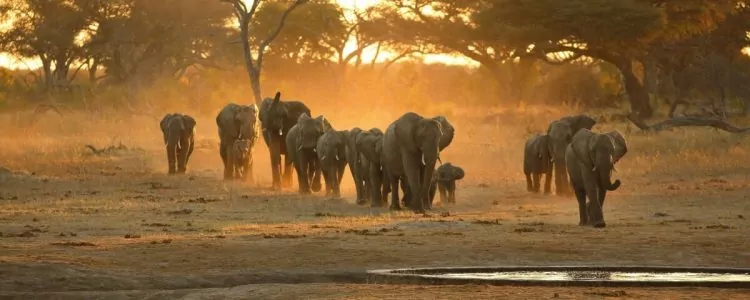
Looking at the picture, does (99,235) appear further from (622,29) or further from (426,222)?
(622,29)

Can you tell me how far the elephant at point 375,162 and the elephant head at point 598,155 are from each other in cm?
489

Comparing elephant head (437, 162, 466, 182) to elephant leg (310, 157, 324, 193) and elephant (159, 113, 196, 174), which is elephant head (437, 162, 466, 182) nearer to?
elephant leg (310, 157, 324, 193)

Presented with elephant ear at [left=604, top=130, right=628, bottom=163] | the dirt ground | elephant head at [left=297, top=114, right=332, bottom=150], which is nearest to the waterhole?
the dirt ground

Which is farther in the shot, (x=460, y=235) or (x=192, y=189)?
(x=192, y=189)

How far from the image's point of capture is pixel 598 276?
14.5 metres

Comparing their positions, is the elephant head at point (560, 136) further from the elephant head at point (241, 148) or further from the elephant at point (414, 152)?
the elephant head at point (241, 148)

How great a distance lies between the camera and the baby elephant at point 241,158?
31.5 metres

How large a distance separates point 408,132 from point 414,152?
1.04ft

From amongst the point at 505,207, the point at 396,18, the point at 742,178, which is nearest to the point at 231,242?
the point at 505,207

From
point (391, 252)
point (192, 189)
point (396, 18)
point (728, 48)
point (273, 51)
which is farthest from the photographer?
point (273, 51)

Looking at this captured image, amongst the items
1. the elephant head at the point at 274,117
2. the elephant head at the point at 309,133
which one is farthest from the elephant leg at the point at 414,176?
the elephant head at the point at 274,117

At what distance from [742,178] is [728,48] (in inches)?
1036

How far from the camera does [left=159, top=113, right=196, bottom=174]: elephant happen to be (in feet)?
110

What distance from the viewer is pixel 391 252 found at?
1658 centimetres
